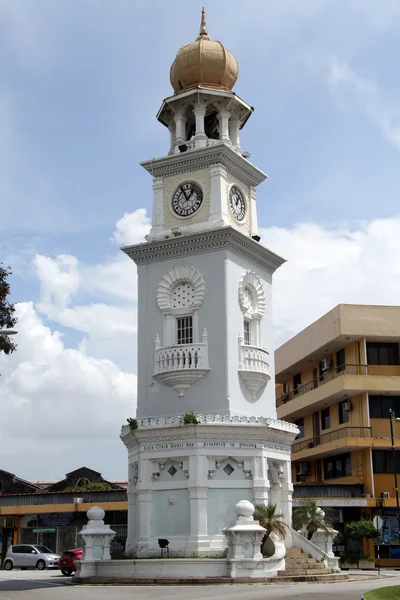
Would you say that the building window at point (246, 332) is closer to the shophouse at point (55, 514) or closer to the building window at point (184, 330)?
the building window at point (184, 330)

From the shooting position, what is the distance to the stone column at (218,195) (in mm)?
37344

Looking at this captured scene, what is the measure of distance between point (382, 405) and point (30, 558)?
2263 cm

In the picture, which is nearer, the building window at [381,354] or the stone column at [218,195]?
the stone column at [218,195]

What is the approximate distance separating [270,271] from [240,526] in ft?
45.2

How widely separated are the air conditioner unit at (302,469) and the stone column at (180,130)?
95.5ft

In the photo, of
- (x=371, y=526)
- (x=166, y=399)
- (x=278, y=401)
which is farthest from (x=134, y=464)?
(x=278, y=401)

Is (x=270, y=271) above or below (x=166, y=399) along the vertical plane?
above

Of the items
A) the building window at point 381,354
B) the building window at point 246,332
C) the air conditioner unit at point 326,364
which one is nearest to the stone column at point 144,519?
the building window at point 246,332

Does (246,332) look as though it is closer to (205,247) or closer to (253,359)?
(253,359)

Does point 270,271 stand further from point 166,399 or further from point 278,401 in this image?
point 278,401

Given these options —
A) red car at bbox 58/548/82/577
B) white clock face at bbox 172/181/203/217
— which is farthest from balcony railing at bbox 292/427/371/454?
white clock face at bbox 172/181/203/217

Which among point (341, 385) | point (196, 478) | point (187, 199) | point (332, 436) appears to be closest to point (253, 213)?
point (187, 199)

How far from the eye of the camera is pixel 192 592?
25.6 metres

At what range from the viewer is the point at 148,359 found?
122 ft
